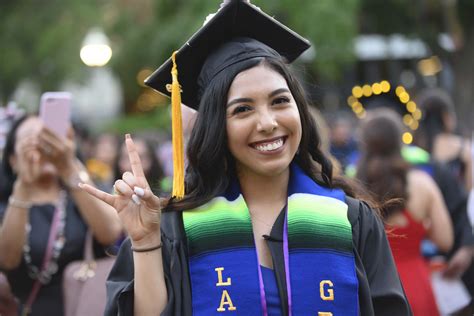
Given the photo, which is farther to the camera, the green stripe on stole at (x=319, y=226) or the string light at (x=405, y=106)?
the string light at (x=405, y=106)

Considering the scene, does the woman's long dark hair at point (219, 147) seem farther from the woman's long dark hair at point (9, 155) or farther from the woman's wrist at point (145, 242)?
the woman's long dark hair at point (9, 155)

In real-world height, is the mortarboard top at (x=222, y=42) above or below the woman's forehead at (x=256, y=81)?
above

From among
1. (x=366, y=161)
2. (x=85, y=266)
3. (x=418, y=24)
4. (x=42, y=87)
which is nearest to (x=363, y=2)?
(x=418, y=24)

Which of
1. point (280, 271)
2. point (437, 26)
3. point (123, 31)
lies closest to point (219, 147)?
point (280, 271)

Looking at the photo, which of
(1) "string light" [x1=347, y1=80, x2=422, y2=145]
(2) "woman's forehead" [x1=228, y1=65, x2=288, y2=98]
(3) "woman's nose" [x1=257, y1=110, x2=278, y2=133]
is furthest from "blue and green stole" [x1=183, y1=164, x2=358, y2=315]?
(1) "string light" [x1=347, y1=80, x2=422, y2=145]

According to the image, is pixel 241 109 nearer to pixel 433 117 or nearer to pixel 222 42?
pixel 222 42

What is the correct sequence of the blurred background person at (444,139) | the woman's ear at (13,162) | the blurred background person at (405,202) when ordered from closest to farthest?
the woman's ear at (13,162), the blurred background person at (405,202), the blurred background person at (444,139)

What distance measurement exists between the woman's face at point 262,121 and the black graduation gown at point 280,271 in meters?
0.23

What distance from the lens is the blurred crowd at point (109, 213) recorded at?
447cm

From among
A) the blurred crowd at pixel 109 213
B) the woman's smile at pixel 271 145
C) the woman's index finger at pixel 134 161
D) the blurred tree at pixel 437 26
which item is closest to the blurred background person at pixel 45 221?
the blurred crowd at pixel 109 213

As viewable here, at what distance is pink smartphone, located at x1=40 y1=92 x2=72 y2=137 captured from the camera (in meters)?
4.46

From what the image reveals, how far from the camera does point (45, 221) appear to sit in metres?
4.71

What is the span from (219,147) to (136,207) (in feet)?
1.26

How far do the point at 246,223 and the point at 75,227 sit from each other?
6.67ft
